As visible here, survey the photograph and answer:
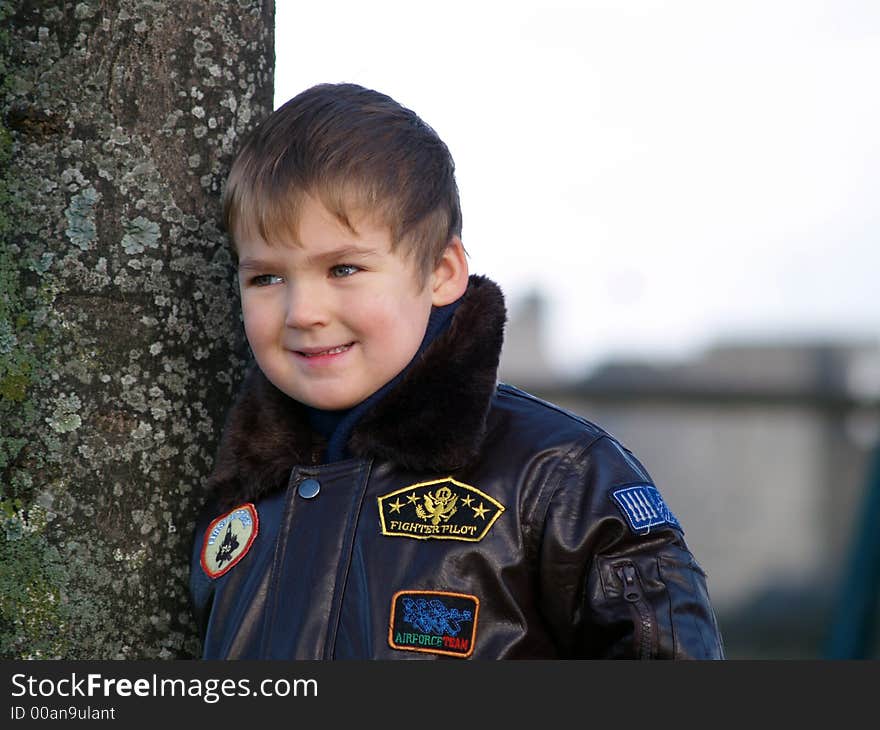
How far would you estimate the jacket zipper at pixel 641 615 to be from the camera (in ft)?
6.40

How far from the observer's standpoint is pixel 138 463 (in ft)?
7.29

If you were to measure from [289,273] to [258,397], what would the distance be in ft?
0.89

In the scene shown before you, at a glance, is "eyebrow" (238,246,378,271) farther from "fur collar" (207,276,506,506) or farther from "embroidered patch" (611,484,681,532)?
"embroidered patch" (611,484,681,532)

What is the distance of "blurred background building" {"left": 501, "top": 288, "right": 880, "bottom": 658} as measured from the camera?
992 centimetres

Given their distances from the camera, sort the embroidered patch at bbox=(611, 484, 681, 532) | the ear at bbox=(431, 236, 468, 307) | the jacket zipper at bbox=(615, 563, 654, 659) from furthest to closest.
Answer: the ear at bbox=(431, 236, 468, 307) < the embroidered patch at bbox=(611, 484, 681, 532) < the jacket zipper at bbox=(615, 563, 654, 659)

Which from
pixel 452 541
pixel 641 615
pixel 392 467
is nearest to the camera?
pixel 641 615

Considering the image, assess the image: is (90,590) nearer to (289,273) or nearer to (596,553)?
(289,273)

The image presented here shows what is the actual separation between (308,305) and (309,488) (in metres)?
0.33

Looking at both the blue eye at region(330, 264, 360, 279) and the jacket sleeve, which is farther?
the blue eye at region(330, 264, 360, 279)

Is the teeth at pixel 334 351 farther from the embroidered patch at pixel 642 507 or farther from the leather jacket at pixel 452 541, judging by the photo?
the embroidered patch at pixel 642 507

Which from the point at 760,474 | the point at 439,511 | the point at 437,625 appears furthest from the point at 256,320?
the point at 760,474

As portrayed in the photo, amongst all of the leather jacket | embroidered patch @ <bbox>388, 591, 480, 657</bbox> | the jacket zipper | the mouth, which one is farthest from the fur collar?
the jacket zipper

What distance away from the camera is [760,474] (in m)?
10.1

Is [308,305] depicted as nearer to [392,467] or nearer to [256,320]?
[256,320]
